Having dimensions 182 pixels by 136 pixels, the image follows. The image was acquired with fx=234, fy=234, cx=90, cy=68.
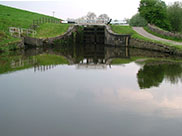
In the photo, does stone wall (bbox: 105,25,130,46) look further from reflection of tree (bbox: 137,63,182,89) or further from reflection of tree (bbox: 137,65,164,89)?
reflection of tree (bbox: 137,65,164,89)

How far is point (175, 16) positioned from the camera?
3784 cm

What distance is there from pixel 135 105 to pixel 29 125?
12.9ft

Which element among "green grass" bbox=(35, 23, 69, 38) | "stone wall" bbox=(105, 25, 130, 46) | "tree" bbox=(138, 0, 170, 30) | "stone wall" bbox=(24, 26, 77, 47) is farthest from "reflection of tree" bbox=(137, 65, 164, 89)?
"tree" bbox=(138, 0, 170, 30)

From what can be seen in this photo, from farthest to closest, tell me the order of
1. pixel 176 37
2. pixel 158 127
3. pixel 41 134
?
pixel 176 37, pixel 158 127, pixel 41 134

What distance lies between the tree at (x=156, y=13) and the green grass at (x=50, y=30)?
13616 mm

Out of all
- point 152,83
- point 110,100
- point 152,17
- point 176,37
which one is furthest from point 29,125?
point 152,17

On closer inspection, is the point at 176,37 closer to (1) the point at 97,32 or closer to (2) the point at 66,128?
(1) the point at 97,32

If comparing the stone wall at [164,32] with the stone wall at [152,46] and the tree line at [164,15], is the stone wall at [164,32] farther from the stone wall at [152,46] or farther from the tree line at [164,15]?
the stone wall at [152,46]

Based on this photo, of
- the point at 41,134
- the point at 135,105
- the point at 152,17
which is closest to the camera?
the point at 41,134

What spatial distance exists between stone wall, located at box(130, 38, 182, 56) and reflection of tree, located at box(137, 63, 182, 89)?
774cm

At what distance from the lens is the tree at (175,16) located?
3756 centimetres

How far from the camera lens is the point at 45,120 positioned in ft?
23.9

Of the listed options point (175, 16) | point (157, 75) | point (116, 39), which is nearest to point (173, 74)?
point (157, 75)

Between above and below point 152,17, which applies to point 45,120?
below
